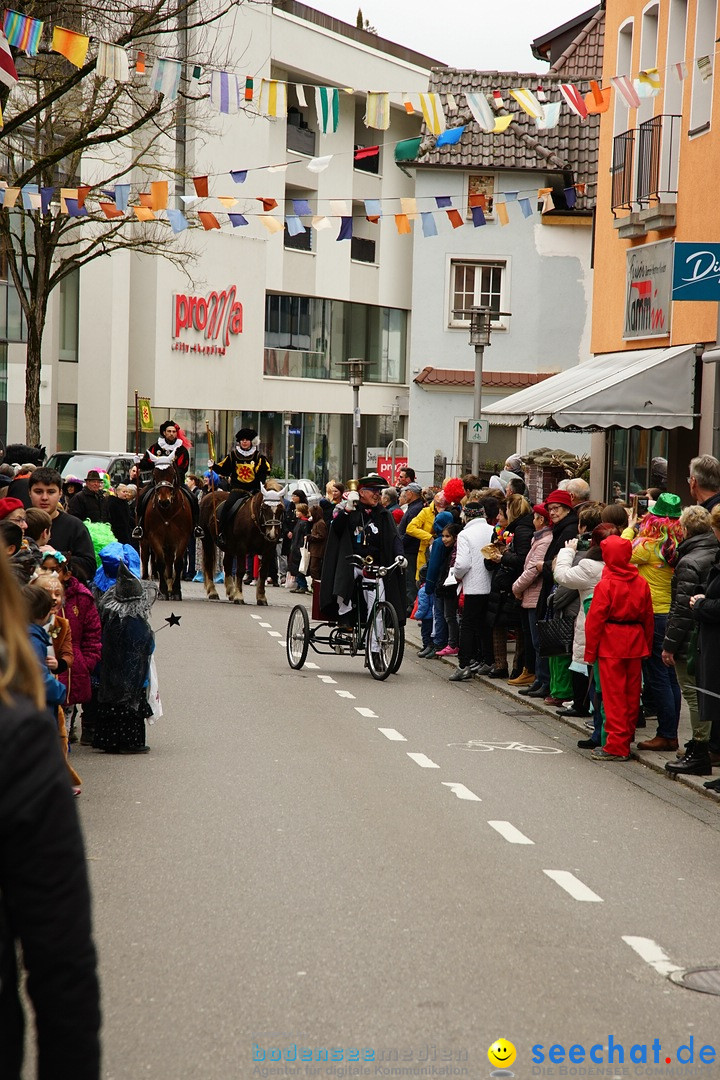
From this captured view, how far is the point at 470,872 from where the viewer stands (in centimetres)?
733

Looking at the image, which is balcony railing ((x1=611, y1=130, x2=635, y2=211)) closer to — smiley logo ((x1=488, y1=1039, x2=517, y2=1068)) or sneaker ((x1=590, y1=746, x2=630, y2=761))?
sneaker ((x1=590, y1=746, x2=630, y2=761))

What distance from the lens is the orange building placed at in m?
18.7

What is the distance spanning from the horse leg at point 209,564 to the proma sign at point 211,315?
19.7 metres

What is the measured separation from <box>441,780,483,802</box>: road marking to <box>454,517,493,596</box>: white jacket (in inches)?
230

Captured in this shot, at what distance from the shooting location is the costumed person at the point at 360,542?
16000 millimetres

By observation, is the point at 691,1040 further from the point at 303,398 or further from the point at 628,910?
the point at 303,398

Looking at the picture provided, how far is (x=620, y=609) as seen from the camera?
1097 cm

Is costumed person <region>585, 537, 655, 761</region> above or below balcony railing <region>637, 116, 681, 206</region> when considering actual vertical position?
below

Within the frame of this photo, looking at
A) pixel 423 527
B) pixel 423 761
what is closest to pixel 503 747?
pixel 423 761

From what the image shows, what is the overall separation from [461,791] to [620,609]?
7.03ft

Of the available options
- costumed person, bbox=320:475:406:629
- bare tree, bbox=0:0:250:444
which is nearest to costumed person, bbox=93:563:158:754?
costumed person, bbox=320:475:406:629

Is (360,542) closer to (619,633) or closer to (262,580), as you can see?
(619,633)

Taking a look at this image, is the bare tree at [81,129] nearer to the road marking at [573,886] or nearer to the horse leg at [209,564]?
the horse leg at [209,564]

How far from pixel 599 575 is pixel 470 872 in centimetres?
530
